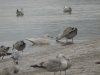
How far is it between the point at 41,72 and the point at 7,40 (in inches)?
352

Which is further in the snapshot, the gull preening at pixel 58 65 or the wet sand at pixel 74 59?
the wet sand at pixel 74 59

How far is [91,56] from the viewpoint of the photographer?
41.5ft

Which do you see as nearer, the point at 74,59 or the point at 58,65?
the point at 58,65

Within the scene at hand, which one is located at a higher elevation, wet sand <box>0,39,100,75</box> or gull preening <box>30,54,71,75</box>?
gull preening <box>30,54,71,75</box>

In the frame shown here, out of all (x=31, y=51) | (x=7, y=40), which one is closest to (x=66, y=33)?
(x=31, y=51)

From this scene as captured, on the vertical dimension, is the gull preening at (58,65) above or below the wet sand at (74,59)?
above

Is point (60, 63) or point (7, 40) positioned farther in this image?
point (7, 40)

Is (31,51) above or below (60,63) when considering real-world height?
below

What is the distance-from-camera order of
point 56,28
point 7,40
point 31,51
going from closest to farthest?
point 31,51 → point 7,40 → point 56,28

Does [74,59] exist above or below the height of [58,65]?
below

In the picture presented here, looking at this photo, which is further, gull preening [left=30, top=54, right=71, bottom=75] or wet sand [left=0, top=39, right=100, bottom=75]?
wet sand [left=0, top=39, right=100, bottom=75]

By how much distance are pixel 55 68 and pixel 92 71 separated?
1.17 metres

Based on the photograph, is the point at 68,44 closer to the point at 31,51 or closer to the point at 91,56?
the point at 31,51

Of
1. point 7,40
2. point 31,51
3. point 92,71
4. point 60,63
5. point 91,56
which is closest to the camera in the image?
point 60,63
